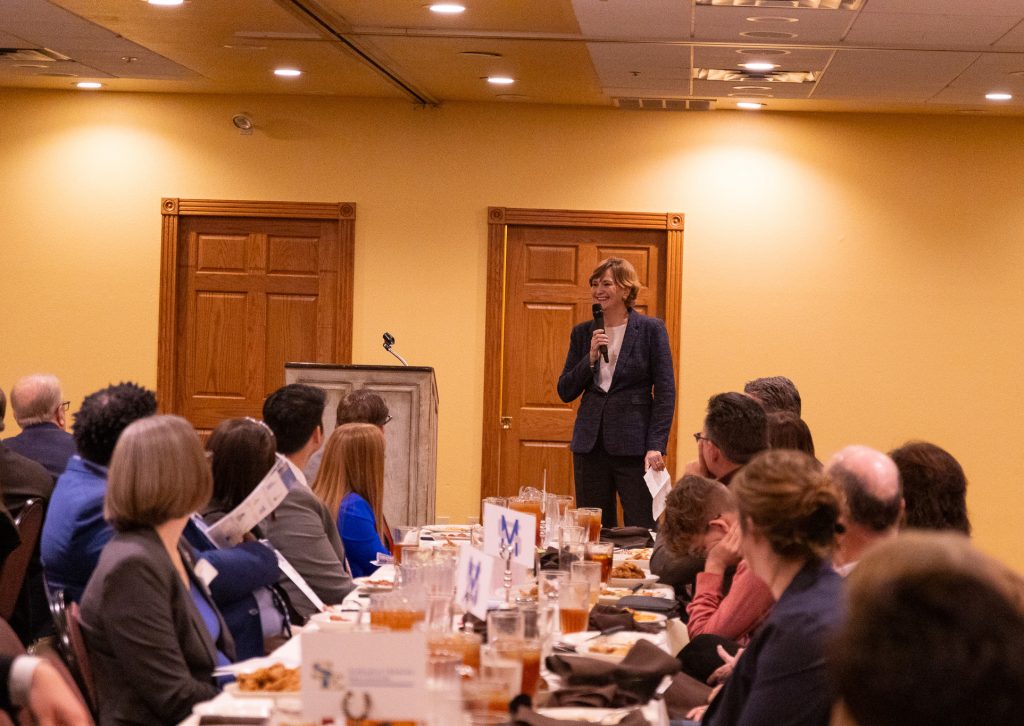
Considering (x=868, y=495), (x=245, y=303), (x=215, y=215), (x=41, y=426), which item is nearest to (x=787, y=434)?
(x=868, y=495)

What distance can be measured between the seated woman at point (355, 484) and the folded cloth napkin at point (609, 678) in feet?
6.31

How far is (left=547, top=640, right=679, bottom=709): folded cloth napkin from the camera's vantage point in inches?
102

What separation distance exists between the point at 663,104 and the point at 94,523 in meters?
5.86

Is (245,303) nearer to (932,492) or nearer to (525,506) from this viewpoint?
(525,506)

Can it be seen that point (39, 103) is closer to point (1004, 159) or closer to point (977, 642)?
point (1004, 159)

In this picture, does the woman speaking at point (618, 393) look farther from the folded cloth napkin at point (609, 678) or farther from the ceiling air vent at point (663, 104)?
the folded cloth napkin at point (609, 678)

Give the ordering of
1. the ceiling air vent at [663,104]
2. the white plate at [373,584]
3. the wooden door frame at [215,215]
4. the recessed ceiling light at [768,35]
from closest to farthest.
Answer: the white plate at [373,584] < the recessed ceiling light at [768,35] < the ceiling air vent at [663,104] < the wooden door frame at [215,215]

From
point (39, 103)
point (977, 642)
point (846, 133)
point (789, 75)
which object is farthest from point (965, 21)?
point (39, 103)

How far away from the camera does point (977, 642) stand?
3.43 ft

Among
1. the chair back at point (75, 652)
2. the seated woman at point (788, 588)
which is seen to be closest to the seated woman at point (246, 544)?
the chair back at point (75, 652)

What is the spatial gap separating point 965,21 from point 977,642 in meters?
→ 5.36

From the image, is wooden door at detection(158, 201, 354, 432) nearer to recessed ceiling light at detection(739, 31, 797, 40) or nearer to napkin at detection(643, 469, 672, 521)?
recessed ceiling light at detection(739, 31, 797, 40)

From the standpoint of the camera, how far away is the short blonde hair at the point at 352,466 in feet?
15.2

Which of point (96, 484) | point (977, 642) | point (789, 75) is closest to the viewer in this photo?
point (977, 642)
